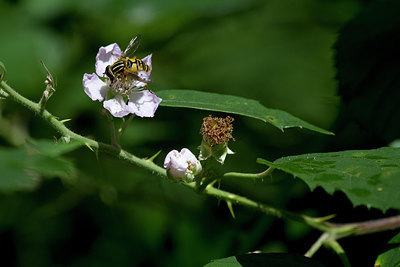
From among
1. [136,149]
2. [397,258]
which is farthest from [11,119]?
[397,258]

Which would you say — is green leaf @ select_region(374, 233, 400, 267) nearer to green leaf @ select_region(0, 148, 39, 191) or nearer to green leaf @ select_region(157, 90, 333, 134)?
green leaf @ select_region(157, 90, 333, 134)

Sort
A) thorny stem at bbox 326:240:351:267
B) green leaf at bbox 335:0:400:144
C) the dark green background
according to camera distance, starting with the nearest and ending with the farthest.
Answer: thorny stem at bbox 326:240:351:267
green leaf at bbox 335:0:400:144
the dark green background

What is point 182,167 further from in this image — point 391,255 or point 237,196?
point 391,255

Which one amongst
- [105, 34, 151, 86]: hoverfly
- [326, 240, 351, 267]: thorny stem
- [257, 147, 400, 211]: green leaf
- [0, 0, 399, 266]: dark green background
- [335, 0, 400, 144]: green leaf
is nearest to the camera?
[257, 147, 400, 211]: green leaf

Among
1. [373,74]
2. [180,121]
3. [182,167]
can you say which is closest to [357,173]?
[182,167]

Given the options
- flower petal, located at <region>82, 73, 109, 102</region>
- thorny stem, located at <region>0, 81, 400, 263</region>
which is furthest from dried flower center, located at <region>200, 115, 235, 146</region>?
flower petal, located at <region>82, 73, 109, 102</region>

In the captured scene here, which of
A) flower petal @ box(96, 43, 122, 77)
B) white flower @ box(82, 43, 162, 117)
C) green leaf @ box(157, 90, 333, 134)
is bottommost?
green leaf @ box(157, 90, 333, 134)
